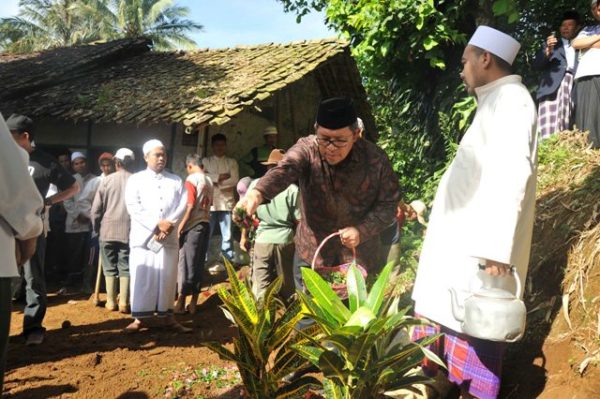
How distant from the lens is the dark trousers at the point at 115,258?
654cm

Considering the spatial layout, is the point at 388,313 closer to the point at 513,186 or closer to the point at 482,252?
the point at 482,252

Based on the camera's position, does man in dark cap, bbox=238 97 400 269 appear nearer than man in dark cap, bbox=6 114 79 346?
Yes

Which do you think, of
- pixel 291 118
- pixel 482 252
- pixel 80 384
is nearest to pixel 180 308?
pixel 80 384

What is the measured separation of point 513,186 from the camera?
2.47 m

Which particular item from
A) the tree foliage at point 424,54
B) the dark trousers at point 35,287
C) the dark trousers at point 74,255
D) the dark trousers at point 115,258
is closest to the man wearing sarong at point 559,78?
the tree foliage at point 424,54

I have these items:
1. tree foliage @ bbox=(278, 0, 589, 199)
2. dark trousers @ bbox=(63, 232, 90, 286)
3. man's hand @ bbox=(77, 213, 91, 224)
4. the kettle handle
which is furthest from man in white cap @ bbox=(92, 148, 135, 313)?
the kettle handle

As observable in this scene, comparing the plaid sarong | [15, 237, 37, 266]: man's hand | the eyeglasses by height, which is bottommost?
the plaid sarong

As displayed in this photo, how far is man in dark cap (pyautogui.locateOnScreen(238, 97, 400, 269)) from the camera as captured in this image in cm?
319

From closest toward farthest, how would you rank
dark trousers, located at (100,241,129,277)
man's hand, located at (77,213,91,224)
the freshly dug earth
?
1. the freshly dug earth
2. dark trousers, located at (100,241,129,277)
3. man's hand, located at (77,213,91,224)

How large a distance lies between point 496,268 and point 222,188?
268 inches

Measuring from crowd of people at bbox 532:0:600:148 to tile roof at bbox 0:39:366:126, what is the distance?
14.8ft

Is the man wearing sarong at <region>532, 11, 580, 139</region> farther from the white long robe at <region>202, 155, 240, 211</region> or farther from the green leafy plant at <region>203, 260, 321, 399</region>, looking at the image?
the white long robe at <region>202, 155, 240, 211</region>

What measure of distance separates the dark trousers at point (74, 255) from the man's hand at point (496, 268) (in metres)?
7.29

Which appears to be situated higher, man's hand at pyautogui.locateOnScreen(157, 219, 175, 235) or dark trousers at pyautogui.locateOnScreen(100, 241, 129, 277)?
man's hand at pyautogui.locateOnScreen(157, 219, 175, 235)
